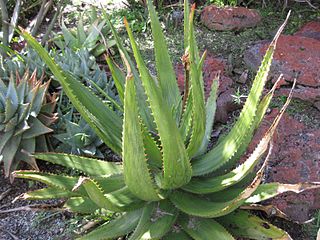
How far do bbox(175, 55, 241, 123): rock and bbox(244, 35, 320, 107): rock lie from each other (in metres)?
0.21

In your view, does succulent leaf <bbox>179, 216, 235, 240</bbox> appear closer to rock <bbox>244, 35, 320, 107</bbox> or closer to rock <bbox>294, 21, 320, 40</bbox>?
rock <bbox>244, 35, 320, 107</bbox>

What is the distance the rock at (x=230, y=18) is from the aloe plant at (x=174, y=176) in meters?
1.57

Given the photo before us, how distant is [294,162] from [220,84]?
73 cm

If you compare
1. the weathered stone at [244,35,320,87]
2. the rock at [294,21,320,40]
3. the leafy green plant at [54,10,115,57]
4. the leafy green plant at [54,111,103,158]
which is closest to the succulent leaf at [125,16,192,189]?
the leafy green plant at [54,111,103,158]

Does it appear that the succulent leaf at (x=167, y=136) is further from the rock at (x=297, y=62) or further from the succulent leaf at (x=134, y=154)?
the rock at (x=297, y=62)

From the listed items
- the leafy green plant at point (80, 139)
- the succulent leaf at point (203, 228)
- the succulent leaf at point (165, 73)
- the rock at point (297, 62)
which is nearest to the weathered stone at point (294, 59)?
the rock at point (297, 62)

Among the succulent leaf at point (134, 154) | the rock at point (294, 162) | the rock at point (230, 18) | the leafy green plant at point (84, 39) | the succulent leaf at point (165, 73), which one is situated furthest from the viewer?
the rock at point (230, 18)

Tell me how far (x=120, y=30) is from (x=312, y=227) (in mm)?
2233

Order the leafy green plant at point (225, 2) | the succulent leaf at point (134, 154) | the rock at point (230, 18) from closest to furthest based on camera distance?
the succulent leaf at point (134, 154), the rock at point (230, 18), the leafy green plant at point (225, 2)

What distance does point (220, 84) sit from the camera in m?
3.07

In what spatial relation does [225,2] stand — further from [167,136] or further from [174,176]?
[167,136]

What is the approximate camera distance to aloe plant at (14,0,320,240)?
193 cm

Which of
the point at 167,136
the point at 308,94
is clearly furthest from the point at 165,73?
the point at 308,94

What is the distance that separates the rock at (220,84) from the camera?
2.94m
